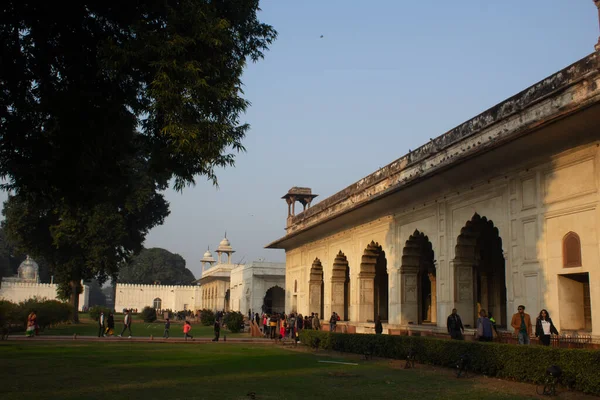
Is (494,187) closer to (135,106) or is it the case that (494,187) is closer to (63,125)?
(135,106)

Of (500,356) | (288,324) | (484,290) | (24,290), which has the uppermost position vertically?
(24,290)

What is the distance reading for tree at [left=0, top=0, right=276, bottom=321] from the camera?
989cm

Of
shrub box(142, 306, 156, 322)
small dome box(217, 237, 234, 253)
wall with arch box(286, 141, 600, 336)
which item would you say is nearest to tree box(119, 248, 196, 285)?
small dome box(217, 237, 234, 253)

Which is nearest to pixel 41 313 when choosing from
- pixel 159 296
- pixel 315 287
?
pixel 315 287

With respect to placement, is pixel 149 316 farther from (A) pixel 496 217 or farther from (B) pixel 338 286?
(A) pixel 496 217

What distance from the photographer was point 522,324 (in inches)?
516

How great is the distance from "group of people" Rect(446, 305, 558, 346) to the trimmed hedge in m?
0.85

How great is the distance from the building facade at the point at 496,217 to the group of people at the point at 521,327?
605mm

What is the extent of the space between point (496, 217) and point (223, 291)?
47.8m

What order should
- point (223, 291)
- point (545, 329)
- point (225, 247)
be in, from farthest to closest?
point (225, 247) < point (223, 291) < point (545, 329)

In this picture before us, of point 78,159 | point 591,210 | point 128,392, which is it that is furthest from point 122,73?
point 591,210

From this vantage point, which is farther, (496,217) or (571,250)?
(496,217)

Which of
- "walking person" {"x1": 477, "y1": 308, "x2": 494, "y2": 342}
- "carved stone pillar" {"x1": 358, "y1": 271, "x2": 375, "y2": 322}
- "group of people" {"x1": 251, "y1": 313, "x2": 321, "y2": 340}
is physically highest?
"carved stone pillar" {"x1": 358, "y1": 271, "x2": 375, "y2": 322}

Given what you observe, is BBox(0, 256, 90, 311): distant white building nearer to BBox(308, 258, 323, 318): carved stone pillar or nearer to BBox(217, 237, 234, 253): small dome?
BBox(217, 237, 234, 253): small dome
